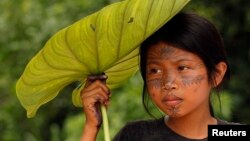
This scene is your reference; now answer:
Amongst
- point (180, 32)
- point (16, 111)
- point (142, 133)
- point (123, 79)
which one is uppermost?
point (180, 32)

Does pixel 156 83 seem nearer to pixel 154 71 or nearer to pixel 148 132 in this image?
pixel 154 71

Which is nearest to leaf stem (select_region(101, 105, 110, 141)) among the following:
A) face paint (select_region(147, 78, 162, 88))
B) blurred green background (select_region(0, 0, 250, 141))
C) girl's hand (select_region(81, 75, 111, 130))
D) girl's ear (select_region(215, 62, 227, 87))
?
girl's hand (select_region(81, 75, 111, 130))

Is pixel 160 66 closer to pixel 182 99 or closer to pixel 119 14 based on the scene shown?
pixel 182 99

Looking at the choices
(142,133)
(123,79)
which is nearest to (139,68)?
(123,79)

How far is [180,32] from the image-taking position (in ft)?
6.13

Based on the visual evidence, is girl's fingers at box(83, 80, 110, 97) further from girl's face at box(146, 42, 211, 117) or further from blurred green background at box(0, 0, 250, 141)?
blurred green background at box(0, 0, 250, 141)

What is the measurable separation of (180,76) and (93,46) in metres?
0.26

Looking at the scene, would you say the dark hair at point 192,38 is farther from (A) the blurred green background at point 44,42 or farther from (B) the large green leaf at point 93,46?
(A) the blurred green background at point 44,42

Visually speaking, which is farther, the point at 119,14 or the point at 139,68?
the point at 139,68

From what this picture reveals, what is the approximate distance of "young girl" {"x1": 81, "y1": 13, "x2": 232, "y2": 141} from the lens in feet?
5.99

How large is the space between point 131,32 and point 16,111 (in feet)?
9.61

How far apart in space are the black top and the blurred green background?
79.0 inches

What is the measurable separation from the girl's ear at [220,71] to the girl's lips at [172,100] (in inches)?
6.5

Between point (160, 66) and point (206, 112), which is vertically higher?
point (160, 66)
